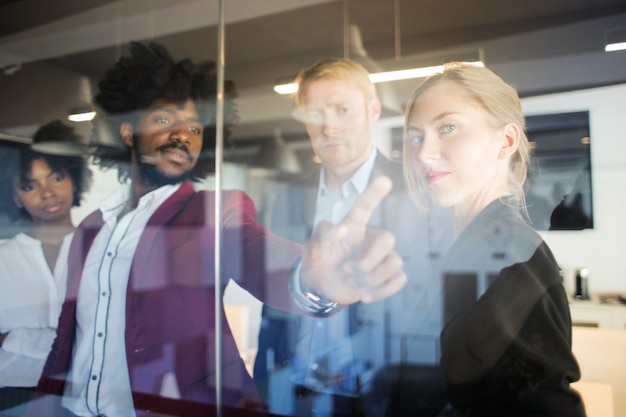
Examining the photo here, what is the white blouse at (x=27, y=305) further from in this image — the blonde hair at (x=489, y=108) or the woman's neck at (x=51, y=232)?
the blonde hair at (x=489, y=108)

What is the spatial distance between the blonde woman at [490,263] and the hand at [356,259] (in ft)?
0.56

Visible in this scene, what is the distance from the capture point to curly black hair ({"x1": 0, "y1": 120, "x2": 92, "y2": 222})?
2.12 m

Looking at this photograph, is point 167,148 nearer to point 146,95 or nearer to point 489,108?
Answer: point 146,95

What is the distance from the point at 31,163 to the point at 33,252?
0.45 m

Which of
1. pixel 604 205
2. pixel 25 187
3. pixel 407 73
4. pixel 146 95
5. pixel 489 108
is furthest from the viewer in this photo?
pixel 25 187

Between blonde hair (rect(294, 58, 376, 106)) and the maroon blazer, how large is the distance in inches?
18.9

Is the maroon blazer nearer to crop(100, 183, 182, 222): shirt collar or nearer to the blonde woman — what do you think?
crop(100, 183, 182, 222): shirt collar

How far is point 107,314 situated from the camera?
1.93m

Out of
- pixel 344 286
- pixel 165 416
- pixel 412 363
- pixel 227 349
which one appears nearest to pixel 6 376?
pixel 165 416

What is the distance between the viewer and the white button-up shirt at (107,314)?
6.28 feet

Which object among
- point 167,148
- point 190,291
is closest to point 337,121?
point 167,148

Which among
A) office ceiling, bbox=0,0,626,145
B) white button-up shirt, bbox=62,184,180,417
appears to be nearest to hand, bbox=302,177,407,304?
office ceiling, bbox=0,0,626,145

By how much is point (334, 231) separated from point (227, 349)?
63 cm

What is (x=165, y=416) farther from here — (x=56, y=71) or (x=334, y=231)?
(x=56, y=71)
